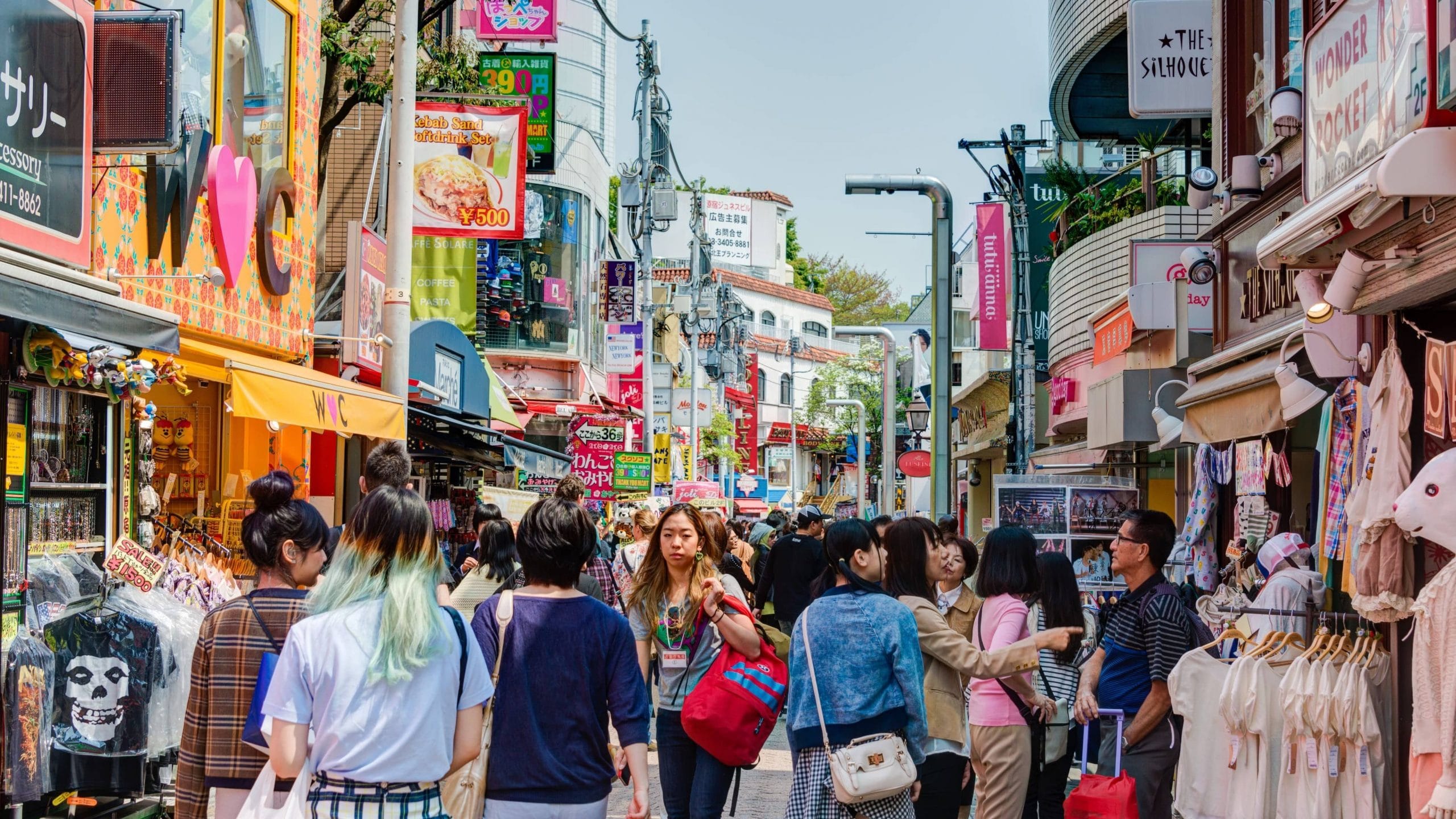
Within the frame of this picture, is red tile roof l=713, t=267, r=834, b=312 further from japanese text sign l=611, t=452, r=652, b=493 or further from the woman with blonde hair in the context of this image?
the woman with blonde hair

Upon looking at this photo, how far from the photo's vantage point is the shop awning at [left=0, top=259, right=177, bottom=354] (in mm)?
6746

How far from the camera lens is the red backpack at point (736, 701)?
646 centimetres

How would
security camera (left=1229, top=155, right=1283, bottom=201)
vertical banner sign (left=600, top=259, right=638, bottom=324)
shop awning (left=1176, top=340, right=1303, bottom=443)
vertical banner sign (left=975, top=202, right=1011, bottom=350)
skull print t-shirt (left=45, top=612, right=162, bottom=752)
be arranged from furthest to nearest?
vertical banner sign (left=600, top=259, right=638, bottom=324)
vertical banner sign (left=975, top=202, right=1011, bottom=350)
security camera (left=1229, top=155, right=1283, bottom=201)
shop awning (left=1176, top=340, right=1303, bottom=443)
skull print t-shirt (left=45, top=612, right=162, bottom=752)

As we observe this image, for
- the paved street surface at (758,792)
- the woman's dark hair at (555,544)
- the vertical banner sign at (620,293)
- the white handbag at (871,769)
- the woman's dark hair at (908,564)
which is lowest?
the paved street surface at (758,792)

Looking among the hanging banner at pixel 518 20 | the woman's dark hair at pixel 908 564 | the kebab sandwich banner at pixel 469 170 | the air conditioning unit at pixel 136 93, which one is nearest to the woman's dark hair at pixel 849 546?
the woman's dark hair at pixel 908 564

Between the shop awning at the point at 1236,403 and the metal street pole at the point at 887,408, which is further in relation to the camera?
the metal street pole at the point at 887,408

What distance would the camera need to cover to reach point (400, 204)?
12.8 meters

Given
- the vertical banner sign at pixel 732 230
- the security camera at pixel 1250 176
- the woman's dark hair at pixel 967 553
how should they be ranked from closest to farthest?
the woman's dark hair at pixel 967 553, the security camera at pixel 1250 176, the vertical banner sign at pixel 732 230

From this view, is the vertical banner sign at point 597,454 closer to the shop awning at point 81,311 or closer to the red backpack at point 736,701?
the shop awning at point 81,311

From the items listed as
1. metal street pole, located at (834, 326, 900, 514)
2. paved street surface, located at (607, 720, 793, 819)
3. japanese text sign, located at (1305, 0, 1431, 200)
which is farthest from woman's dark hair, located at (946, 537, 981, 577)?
metal street pole, located at (834, 326, 900, 514)

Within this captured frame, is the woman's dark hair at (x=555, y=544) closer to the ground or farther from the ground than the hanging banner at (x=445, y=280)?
closer to the ground

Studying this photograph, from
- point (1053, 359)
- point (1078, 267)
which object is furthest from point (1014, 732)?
point (1053, 359)

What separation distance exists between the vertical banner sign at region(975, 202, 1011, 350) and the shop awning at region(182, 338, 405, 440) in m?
20.1

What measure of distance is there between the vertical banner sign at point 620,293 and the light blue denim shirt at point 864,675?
28139mm
